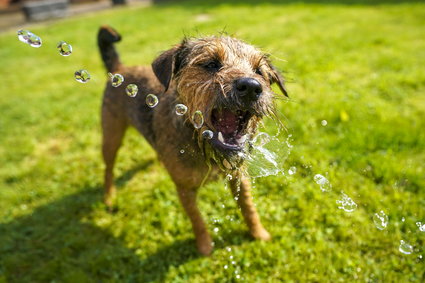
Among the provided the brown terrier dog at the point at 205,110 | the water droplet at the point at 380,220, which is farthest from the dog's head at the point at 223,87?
the water droplet at the point at 380,220

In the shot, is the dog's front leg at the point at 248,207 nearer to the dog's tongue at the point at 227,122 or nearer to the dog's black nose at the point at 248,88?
the dog's tongue at the point at 227,122

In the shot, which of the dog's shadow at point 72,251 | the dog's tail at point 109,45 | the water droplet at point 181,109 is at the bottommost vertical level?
the dog's shadow at point 72,251

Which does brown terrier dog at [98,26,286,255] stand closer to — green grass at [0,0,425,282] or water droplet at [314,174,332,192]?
green grass at [0,0,425,282]

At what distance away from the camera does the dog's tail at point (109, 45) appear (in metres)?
4.04

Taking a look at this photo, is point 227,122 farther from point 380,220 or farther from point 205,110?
point 380,220

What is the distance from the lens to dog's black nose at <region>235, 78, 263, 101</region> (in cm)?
248

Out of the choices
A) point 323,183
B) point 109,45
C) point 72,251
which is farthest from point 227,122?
point 72,251

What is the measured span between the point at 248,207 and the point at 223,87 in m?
1.52

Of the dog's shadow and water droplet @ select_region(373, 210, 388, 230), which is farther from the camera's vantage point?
the dog's shadow

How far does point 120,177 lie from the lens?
16.5ft

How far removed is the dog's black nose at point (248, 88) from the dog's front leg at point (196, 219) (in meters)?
1.29

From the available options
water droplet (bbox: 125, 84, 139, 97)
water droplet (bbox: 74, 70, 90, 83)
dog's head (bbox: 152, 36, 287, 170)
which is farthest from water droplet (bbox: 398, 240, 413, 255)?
water droplet (bbox: 74, 70, 90, 83)

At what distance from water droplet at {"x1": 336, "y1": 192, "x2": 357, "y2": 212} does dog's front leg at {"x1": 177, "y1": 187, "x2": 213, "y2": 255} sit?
5.15ft

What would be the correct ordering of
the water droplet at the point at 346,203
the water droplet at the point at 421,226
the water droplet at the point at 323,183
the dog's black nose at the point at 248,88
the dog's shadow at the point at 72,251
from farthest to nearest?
1. the water droplet at the point at 323,183
2. the water droplet at the point at 346,203
3. the dog's shadow at the point at 72,251
4. the water droplet at the point at 421,226
5. the dog's black nose at the point at 248,88
